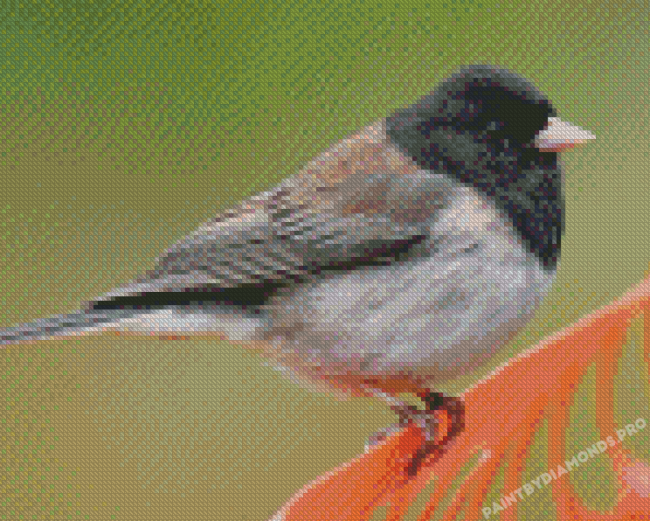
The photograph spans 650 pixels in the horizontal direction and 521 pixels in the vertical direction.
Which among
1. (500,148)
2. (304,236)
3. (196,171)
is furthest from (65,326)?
(196,171)

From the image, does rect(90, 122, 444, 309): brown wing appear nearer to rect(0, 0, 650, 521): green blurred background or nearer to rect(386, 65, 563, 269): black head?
rect(386, 65, 563, 269): black head

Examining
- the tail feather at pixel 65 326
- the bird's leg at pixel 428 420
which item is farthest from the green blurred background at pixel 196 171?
the tail feather at pixel 65 326

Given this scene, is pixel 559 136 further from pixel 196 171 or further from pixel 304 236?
pixel 196 171

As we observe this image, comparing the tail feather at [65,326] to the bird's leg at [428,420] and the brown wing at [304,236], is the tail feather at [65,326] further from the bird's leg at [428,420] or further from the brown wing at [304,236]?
the bird's leg at [428,420]

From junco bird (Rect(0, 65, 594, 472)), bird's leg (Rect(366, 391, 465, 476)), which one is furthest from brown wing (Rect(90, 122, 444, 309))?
bird's leg (Rect(366, 391, 465, 476))

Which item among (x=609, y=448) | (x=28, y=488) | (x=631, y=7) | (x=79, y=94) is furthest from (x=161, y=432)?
(x=631, y=7)
